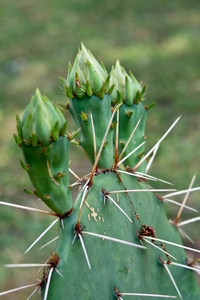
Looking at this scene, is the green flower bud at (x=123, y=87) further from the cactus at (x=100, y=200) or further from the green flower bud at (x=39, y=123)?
the green flower bud at (x=39, y=123)

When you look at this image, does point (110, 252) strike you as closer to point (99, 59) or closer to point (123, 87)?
point (123, 87)

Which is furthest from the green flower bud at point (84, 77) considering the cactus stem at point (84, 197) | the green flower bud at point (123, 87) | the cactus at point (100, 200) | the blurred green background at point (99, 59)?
the blurred green background at point (99, 59)

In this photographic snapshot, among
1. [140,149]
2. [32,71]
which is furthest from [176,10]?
[140,149]

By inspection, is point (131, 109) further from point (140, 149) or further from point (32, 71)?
point (32, 71)

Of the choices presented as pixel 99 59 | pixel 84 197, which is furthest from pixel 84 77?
pixel 99 59

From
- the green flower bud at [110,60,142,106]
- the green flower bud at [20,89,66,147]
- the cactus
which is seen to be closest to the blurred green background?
the cactus

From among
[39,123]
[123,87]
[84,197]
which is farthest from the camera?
[123,87]
